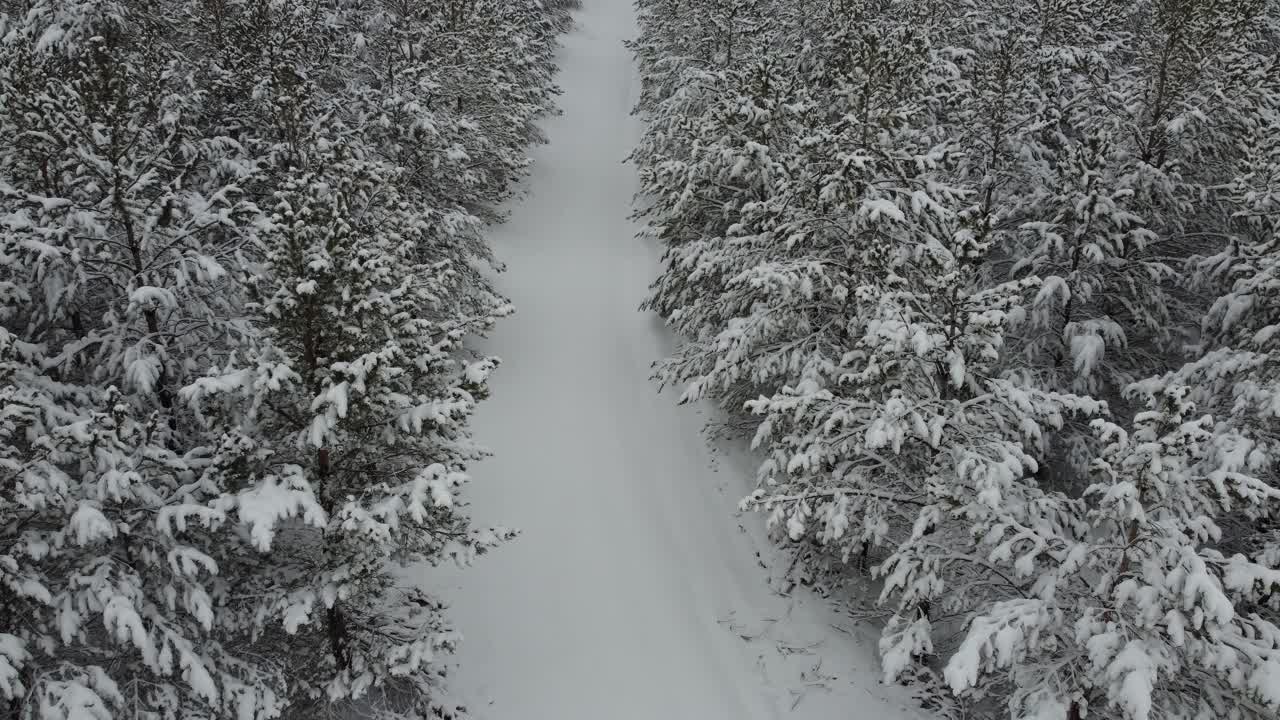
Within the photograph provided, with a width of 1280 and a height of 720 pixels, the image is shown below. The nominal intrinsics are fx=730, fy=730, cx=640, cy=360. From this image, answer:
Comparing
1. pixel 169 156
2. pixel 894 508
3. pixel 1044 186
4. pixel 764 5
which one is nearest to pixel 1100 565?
pixel 894 508

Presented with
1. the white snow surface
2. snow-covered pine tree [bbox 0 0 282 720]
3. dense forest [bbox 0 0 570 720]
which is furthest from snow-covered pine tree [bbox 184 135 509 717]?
the white snow surface

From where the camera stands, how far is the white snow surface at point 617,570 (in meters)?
10.2

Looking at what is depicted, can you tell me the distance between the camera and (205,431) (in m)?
8.37

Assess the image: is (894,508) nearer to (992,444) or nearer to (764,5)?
(992,444)

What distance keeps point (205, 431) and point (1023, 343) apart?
11768mm

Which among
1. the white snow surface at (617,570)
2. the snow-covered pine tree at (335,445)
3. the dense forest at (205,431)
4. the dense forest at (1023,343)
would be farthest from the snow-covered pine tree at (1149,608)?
the dense forest at (205,431)

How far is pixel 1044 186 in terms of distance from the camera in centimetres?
1206

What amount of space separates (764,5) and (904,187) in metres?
20.8

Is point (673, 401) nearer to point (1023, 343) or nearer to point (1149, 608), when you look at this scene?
point (1023, 343)

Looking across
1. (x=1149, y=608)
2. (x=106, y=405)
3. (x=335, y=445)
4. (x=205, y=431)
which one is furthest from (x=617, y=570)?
(x=1149, y=608)

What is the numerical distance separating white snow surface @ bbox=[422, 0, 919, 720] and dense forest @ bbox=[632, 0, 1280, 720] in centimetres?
105

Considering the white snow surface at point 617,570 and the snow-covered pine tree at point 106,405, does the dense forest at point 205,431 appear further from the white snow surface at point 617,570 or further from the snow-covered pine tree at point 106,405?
the white snow surface at point 617,570

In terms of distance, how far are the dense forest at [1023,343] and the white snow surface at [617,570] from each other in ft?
3.44

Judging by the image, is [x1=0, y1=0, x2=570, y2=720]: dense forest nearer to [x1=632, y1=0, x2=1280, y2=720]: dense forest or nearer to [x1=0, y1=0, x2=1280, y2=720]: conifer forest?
[x1=0, y1=0, x2=1280, y2=720]: conifer forest
